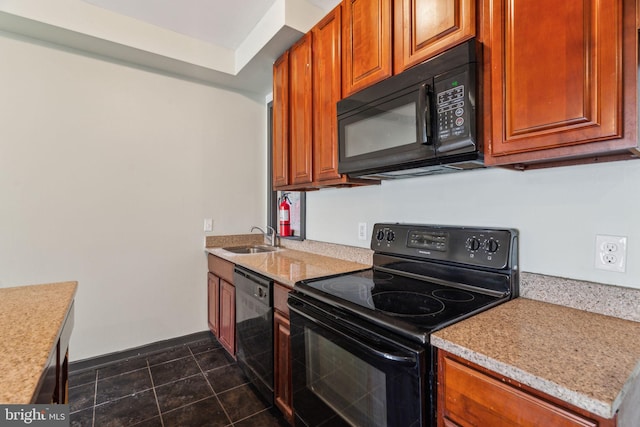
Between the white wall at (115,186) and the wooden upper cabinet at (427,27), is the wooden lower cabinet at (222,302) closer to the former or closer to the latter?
the white wall at (115,186)

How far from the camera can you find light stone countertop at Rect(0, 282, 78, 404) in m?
0.62

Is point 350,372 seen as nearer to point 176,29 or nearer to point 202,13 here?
point 202,13

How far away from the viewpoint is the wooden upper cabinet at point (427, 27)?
1102mm

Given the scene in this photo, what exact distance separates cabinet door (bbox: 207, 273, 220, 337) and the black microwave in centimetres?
162

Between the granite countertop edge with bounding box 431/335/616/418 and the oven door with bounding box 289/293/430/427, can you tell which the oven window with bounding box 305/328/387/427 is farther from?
the granite countertop edge with bounding box 431/335/616/418

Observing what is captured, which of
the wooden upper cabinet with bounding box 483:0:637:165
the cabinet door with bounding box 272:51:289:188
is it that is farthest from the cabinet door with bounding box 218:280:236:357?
the wooden upper cabinet with bounding box 483:0:637:165

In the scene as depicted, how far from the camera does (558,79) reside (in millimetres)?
890

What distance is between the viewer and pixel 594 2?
82 centimetres

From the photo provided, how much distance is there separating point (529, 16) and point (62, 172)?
2.84m

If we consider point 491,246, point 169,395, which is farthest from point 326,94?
point 169,395

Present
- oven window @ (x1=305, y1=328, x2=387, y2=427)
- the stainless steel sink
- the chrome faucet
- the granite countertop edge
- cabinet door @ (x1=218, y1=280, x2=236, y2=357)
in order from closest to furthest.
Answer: the granite countertop edge, oven window @ (x1=305, y1=328, x2=387, y2=427), cabinet door @ (x1=218, y1=280, x2=236, y2=357), the stainless steel sink, the chrome faucet

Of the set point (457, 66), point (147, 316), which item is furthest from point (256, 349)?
point (457, 66)

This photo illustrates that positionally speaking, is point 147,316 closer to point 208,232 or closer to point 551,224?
point 208,232

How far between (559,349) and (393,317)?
0.44 metres
